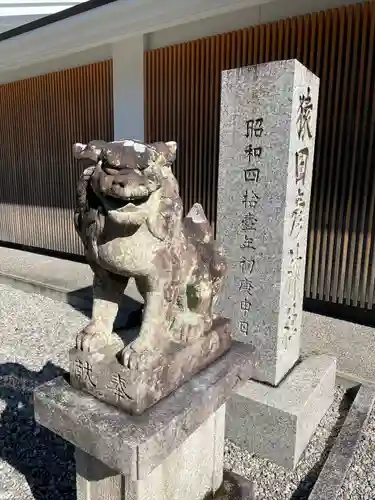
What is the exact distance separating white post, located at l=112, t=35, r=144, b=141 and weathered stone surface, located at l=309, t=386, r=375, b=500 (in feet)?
14.2

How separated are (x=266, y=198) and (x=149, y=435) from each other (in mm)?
1581

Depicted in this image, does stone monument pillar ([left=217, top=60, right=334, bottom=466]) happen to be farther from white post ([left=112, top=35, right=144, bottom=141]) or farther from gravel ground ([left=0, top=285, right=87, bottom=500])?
white post ([left=112, top=35, right=144, bottom=141])

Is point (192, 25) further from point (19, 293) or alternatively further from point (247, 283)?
point (19, 293)

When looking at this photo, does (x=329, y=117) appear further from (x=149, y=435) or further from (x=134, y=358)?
(x=149, y=435)

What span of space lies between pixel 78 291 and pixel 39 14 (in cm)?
381

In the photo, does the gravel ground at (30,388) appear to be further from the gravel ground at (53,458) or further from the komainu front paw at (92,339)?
the komainu front paw at (92,339)

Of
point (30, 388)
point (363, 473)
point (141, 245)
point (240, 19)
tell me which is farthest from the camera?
point (240, 19)

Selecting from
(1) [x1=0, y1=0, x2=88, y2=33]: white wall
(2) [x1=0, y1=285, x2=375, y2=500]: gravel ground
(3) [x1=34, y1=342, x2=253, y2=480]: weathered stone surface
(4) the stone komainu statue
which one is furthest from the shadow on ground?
(1) [x1=0, y1=0, x2=88, y2=33]: white wall

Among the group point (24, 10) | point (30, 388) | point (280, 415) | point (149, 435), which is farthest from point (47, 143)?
point (149, 435)

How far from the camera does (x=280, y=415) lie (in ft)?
7.66

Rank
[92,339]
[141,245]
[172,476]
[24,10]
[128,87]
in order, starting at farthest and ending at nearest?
[128,87] < [24,10] < [172,476] < [92,339] < [141,245]

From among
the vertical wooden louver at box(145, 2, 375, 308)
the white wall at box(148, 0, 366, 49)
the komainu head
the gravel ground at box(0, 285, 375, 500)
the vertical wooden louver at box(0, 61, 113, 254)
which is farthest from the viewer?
the vertical wooden louver at box(0, 61, 113, 254)

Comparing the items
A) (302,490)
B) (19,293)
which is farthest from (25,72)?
(302,490)

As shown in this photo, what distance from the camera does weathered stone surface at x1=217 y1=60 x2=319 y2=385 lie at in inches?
88.3
